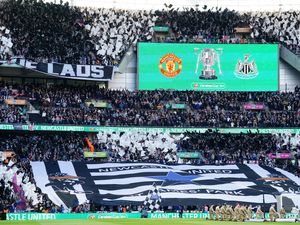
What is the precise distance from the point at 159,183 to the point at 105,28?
83.3 ft

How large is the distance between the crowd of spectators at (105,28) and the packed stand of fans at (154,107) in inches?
157

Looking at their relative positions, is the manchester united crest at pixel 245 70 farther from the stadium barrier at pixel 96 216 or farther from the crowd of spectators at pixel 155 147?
the stadium barrier at pixel 96 216

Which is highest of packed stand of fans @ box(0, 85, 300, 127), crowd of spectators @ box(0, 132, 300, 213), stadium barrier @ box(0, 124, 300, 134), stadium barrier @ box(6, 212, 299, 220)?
packed stand of fans @ box(0, 85, 300, 127)

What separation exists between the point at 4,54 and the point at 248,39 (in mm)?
28731

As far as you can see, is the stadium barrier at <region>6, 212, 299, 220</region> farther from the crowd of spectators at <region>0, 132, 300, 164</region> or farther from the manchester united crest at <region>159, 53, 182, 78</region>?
the manchester united crest at <region>159, 53, 182, 78</region>

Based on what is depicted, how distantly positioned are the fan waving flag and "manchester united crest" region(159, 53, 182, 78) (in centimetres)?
1561

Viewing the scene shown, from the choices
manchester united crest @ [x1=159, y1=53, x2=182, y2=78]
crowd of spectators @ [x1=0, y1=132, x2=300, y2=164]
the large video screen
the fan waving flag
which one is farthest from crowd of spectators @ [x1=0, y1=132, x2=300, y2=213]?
manchester united crest @ [x1=159, y1=53, x2=182, y2=78]

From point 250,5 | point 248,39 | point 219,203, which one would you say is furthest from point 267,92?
point 219,203

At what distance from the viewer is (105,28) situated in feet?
271

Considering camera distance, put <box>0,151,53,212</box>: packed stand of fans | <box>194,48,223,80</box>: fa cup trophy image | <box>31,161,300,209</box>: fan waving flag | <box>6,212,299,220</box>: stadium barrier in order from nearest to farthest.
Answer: <box>6,212,299,220</box>: stadium barrier < <box>0,151,53,212</box>: packed stand of fans < <box>31,161,300,209</box>: fan waving flag < <box>194,48,223,80</box>: fa cup trophy image

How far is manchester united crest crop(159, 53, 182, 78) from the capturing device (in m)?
81.4

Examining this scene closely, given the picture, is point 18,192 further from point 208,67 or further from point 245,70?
point 245,70

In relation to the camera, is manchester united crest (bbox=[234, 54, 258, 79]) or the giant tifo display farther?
manchester united crest (bbox=[234, 54, 258, 79])

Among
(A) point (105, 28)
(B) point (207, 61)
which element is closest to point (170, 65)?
(B) point (207, 61)
